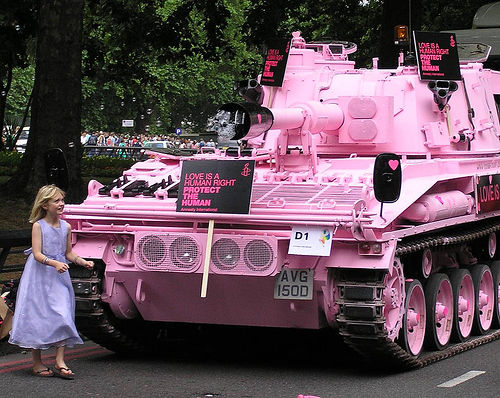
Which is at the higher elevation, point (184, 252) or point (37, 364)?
point (184, 252)

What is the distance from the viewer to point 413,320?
11.1m

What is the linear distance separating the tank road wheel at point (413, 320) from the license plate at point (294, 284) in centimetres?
111

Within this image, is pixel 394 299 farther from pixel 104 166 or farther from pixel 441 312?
pixel 104 166

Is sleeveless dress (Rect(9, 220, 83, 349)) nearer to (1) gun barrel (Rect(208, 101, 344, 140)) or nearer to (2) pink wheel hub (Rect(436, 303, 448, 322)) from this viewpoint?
(1) gun barrel (Rect(208, 101, 344, 140))

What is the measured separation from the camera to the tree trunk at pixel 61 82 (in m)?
17.6

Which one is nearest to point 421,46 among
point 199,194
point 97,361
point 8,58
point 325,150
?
point 325,150

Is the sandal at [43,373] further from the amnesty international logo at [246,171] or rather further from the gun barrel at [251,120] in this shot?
the gun barrel at [251,120]

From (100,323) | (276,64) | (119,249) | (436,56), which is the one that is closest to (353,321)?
(119,249)

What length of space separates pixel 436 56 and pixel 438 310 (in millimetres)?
2645

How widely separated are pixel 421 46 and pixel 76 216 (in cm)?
408

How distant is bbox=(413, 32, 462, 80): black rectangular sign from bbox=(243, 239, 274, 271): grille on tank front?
3405 mm

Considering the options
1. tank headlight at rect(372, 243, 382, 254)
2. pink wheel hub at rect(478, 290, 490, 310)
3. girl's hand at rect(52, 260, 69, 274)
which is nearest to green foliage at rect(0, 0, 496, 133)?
pink wheel hub at rect(478, 290, 490, 310)

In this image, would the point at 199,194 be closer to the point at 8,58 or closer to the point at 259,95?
the point at 259,95

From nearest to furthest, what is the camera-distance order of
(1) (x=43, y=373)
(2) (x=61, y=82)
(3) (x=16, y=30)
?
1. (1) (x=43, y=373)
2. (2) (x=61, y=82)
3. (3) (x=16, y=30)
